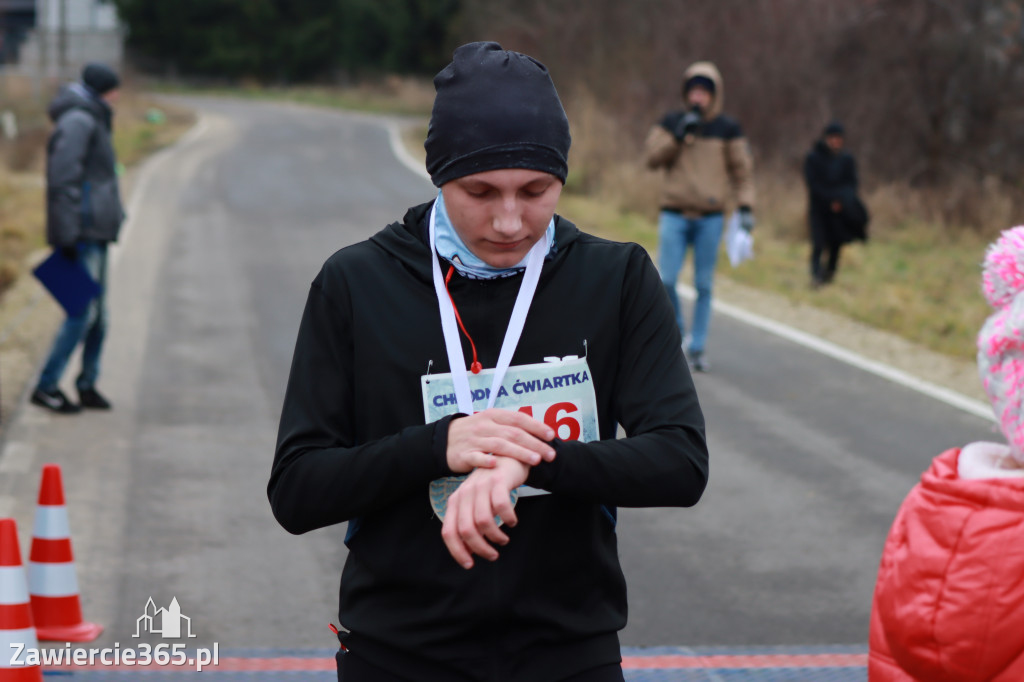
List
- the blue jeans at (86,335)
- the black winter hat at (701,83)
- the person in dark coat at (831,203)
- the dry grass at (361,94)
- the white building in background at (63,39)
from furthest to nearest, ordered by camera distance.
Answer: the dry grass at (361,94) < the white building in background at (63,39) < the person in dark coat at (831,203) < the black winter hat at (701,83) < the blue jeans at (86,335)

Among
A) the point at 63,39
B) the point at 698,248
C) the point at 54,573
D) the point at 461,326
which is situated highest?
the point at 461,326

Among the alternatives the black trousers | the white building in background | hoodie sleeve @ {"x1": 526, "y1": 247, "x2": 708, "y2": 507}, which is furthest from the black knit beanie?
the white building in background

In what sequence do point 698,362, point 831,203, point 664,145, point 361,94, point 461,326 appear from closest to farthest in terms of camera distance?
point 461,326
point 664,145
point 698,362
point 831,203
point 361,94

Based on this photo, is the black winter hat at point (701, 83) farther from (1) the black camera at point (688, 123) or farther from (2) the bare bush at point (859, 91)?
(2) the bare bush at point (859, 91)

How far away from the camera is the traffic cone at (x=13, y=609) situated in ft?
13.3

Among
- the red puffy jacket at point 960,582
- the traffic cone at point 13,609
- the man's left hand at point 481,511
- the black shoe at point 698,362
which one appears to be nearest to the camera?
the man's left hand at point 481,511

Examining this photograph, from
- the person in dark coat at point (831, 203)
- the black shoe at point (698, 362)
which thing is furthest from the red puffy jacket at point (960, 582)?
the person in dark coat at point (831, 203)

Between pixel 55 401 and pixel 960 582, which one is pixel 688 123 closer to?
pixel 55 401

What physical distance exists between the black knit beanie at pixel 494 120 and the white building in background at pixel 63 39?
41.9 m

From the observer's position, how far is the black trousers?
2.11 m

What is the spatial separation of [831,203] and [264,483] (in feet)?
29.8

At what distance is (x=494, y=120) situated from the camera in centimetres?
199

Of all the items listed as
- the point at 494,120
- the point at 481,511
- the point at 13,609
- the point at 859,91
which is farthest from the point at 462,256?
the point at 859,91

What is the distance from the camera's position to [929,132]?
21391 mm
